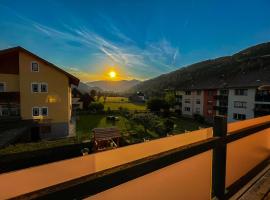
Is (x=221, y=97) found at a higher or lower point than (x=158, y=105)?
higher

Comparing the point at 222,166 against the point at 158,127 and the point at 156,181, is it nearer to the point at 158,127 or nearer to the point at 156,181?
the point at 156,181

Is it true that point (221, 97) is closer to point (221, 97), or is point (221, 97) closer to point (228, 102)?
point (221, 97)

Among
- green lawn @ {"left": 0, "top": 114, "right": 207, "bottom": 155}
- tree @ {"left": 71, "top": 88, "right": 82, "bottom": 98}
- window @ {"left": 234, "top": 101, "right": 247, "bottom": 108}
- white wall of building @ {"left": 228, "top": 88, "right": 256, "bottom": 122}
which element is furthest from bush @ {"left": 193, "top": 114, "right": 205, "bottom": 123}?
tree @ {"left": 71, "top": 88, "right": 82, "bottom": 98}

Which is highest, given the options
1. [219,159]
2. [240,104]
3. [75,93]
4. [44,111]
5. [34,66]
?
[34,66]

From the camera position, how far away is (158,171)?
1.54 metres

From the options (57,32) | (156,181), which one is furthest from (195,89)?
(156,181)

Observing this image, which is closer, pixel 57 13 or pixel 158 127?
pixel 57 13

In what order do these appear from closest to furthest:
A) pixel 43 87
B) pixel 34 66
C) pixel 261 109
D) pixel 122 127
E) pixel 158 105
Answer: pixel 34 66, pixel 43 87, pixel 122 127, pixel 261 109, pixel 158 105

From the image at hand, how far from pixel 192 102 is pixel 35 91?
1399 inches

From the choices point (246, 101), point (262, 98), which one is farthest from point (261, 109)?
point (246, 101)

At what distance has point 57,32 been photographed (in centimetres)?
3628

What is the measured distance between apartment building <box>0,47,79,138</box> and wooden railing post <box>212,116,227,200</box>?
24395mm

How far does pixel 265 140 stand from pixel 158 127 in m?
22.8

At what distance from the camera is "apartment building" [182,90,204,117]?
4403 cm
